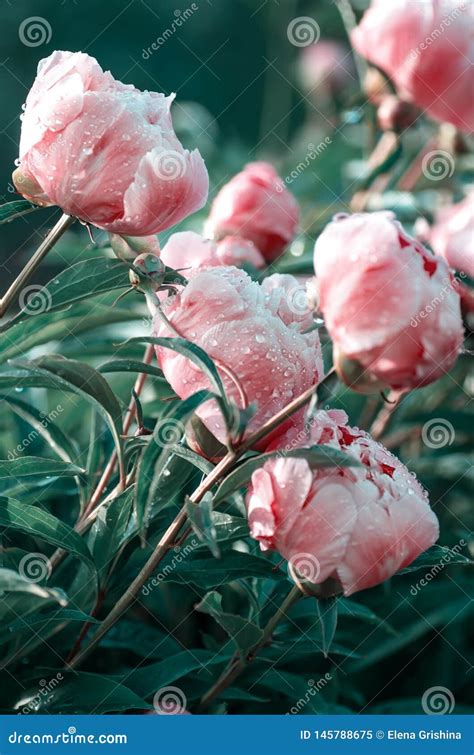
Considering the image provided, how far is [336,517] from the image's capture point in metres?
0.40

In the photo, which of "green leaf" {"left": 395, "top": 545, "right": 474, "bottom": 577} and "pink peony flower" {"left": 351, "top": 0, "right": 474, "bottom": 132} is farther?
"pink peony flower" {"left": 351, "top": 0, "right": 474, "bottom": 132}

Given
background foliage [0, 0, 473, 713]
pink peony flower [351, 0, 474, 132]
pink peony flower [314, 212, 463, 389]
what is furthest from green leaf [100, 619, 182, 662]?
pink peony flower [351, 0, 474, 132]

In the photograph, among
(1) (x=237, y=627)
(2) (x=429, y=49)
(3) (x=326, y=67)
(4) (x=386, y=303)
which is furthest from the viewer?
(3) (x=326, y=67)

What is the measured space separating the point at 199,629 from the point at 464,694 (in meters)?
0.21

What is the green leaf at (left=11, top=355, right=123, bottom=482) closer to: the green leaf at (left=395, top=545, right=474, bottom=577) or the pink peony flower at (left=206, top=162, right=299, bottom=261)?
the green leaf at (left=395, top=545, right=474, bottom=577)

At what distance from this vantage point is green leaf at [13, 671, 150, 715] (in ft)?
1.47

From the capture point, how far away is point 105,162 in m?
0.42

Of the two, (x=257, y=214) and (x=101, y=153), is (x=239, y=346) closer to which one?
(x=101, y=153)

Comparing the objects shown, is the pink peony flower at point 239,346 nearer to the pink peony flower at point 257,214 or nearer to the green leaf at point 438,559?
the green leaf at point 438,559

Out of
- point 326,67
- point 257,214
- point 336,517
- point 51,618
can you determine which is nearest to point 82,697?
point 51,618

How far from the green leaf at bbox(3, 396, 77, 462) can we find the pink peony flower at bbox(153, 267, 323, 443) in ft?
0.48

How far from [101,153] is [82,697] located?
0.80 feet

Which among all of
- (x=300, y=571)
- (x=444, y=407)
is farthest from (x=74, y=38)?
(x=300, y=571)

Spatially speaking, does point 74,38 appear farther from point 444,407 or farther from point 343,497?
point 343,497
